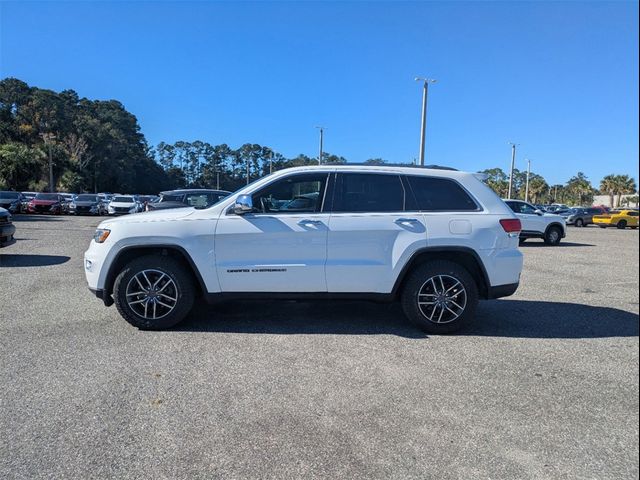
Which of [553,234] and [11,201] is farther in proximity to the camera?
[11,201]

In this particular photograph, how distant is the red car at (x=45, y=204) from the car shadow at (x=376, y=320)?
97.7 feet

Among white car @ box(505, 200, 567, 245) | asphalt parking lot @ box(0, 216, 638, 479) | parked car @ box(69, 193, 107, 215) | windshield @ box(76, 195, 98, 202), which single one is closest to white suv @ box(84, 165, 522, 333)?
asphalt parking lot @ box(0, 216, 638, 479)

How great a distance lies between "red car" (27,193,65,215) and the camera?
30359mm

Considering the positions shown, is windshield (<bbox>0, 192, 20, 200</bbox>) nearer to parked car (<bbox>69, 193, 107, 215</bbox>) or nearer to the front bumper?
parked car (<bbox>69, 193, 107, 215</bbox>)

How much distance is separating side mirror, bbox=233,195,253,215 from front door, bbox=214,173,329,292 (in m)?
0.08

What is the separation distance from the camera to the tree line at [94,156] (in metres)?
49.7

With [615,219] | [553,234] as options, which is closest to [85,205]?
[553,234]

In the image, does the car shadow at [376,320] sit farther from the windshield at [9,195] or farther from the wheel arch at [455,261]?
the windshield at [9,195]

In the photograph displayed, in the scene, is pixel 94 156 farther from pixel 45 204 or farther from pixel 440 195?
pixel 440 195

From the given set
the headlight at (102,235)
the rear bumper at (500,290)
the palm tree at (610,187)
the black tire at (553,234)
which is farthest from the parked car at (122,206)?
the palm tree at (610,187)

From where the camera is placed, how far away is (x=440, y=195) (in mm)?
5113

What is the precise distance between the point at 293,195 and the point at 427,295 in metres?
1.87

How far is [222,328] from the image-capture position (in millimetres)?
5137

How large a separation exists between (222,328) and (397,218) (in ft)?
7.69
